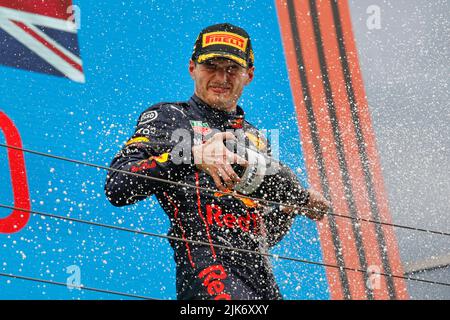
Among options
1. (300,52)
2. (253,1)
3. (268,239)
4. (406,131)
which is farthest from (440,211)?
(268,239)

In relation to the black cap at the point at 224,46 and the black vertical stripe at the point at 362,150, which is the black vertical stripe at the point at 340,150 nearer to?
the black vertical stripe at the point at 362,150

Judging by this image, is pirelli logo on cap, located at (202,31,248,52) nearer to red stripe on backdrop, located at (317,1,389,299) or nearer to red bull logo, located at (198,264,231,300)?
red bull logo, located at (198,264,231,300)

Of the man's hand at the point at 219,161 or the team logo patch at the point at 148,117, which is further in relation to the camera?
the team logo patch at the point at 148,117

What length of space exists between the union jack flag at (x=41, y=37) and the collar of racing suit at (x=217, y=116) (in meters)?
0.87

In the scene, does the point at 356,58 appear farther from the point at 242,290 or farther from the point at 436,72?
the point at 242,290

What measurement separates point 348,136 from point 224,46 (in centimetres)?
125

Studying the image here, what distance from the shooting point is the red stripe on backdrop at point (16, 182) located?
2.82 meters

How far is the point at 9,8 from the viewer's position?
9.52 feet

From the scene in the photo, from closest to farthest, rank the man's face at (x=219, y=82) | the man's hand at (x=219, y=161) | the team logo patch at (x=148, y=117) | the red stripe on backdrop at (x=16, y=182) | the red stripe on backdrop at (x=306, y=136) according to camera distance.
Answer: the man's hand at (x=219, y=161)
the team logo patch at (x=148, y=117)
the man's face at (x=219, y=82)
the red stripe on backdrop at (x=16, y=182)
the red stripe on backdrop at (x=306, y=136)

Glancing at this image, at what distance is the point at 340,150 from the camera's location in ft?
11.0

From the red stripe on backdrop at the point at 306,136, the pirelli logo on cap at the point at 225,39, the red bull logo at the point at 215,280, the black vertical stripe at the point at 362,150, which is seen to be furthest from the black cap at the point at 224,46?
the black vertical stripe at the point at 362,150

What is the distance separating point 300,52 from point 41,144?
110 centimetres

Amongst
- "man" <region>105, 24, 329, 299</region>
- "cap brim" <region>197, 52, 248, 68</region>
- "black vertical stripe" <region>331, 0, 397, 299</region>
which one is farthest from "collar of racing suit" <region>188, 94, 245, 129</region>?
"black vertical stripe" <region>331, 0, 397, 299</region>

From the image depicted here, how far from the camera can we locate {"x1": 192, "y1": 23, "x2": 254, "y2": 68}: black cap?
2.23 metres
